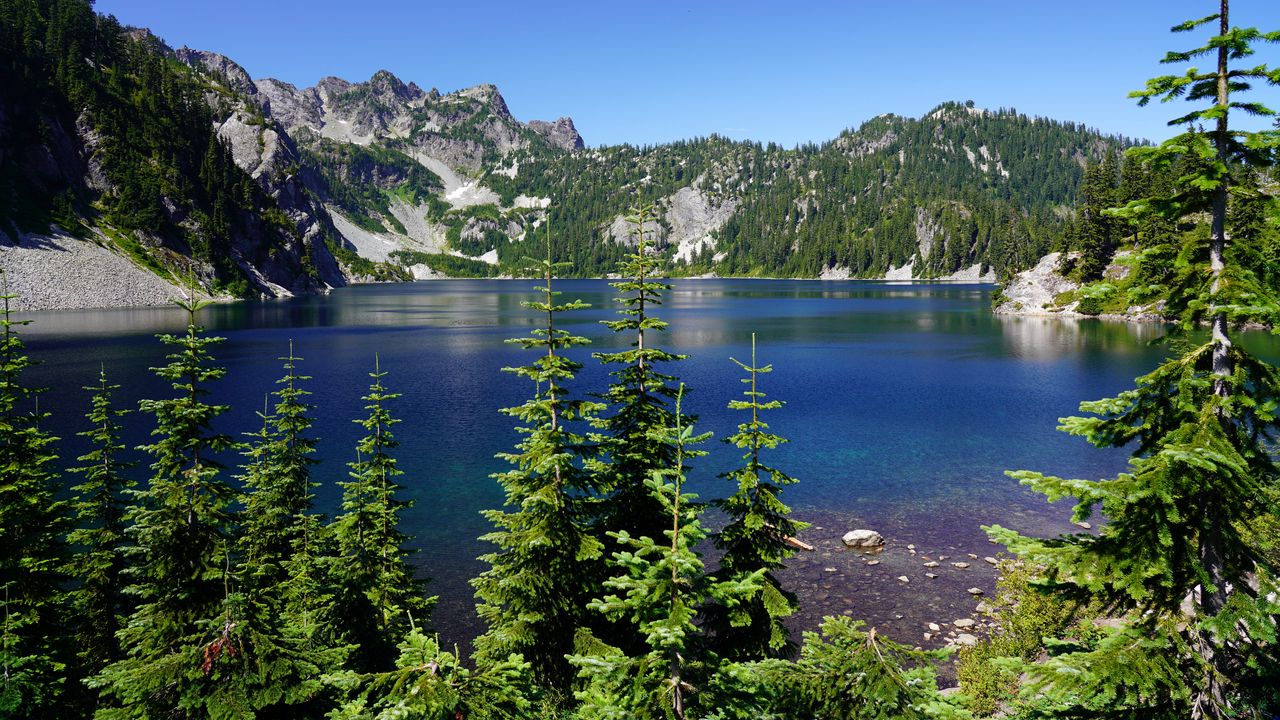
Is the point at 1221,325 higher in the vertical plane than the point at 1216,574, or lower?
higher

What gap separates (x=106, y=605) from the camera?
814 inches

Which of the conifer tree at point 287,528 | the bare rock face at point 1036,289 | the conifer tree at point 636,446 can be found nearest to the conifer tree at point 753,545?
the conifer tree at point 636,446

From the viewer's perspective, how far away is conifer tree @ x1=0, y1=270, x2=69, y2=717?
1482cm

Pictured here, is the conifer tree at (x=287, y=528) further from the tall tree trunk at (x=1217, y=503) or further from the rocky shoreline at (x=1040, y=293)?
the rocky shoreline at (x=1040, y=293)

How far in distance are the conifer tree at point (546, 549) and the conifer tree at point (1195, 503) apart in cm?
1031

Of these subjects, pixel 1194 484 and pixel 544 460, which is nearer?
pixel 1194 484

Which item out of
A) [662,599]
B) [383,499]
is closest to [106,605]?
[383,499]

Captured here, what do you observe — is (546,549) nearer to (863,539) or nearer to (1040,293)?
(863,539)

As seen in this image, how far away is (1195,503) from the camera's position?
8.20 m

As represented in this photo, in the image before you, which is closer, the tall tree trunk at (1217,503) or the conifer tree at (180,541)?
the tall tree trunk at (1217,503)

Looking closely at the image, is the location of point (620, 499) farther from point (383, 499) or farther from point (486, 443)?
point (486, 443)

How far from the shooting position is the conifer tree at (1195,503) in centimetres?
763

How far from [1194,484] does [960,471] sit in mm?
41532

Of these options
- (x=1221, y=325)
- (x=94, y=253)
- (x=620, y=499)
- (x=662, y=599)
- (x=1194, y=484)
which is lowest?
(x=620, y=499)
